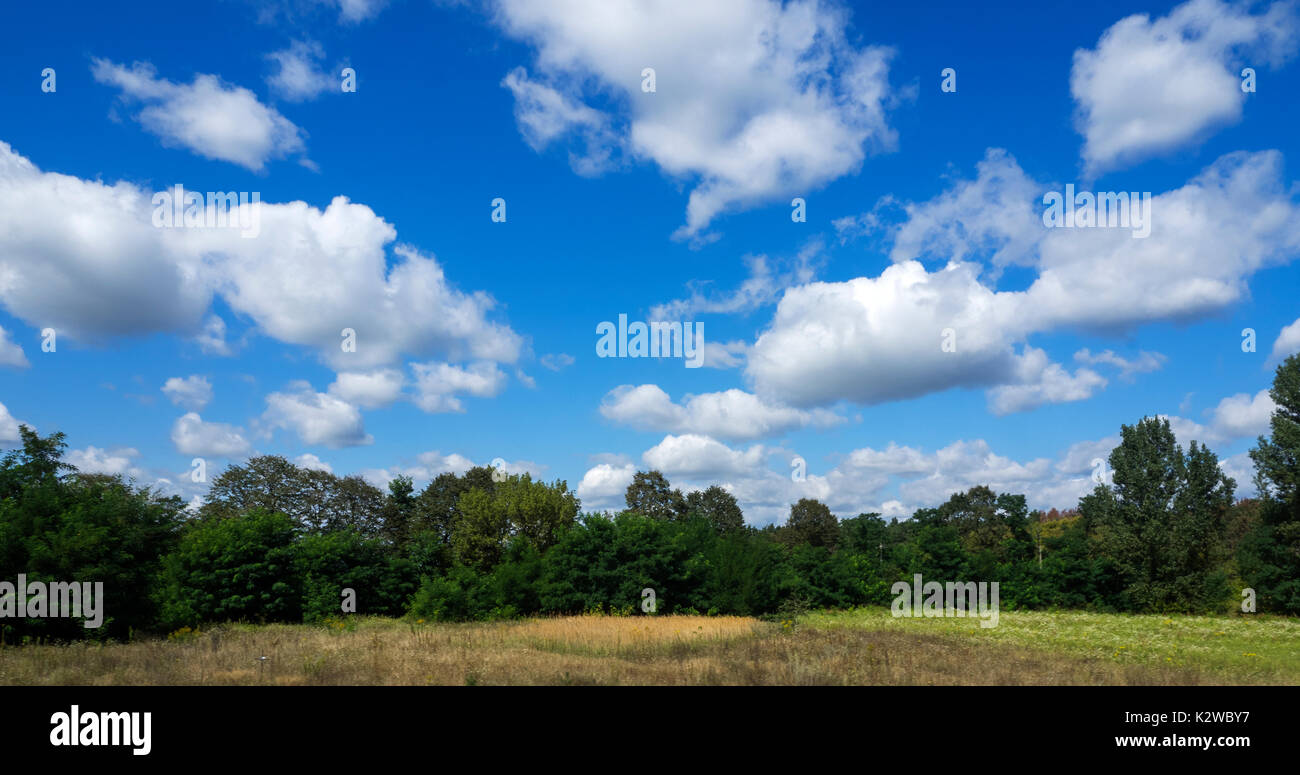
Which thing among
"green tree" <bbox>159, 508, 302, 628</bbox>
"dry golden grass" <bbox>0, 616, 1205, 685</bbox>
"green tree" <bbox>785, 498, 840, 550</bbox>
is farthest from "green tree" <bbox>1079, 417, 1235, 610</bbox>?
"green tree" <bbox>159, 508, 302, 628</bbox>

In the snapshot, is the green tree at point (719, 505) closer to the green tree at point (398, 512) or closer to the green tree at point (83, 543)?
the green tree at point (398, 512)

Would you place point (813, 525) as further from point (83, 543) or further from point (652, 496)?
point (83, 543)

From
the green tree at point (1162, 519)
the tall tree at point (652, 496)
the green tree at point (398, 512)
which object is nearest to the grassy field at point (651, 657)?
the green tree at point (1162, 519)

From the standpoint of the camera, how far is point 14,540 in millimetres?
17797

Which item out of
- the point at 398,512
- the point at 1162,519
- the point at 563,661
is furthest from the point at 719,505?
the point at 563,661

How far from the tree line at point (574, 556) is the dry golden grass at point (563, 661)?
13.6 feet

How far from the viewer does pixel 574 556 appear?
3291 cm

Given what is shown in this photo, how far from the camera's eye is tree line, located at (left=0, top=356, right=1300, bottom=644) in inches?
792

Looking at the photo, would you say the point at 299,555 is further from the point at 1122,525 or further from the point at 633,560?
the point at 1122,525

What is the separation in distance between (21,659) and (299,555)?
54.7ft

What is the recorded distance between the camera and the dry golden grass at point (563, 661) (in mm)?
12723

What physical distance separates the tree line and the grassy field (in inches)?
123
